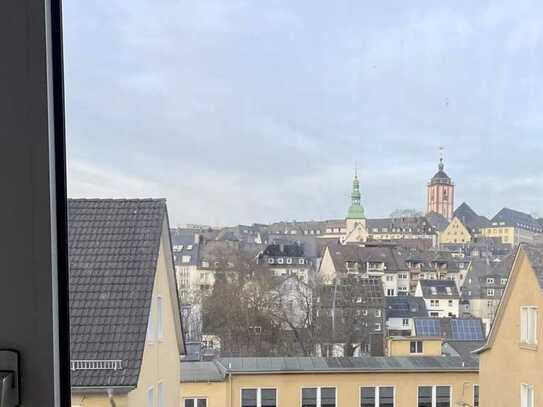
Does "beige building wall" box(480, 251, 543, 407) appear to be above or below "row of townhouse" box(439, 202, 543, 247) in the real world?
below

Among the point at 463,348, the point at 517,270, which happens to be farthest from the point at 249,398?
the point at 517,270

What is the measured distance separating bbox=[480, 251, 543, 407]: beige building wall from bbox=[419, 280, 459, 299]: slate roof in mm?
78

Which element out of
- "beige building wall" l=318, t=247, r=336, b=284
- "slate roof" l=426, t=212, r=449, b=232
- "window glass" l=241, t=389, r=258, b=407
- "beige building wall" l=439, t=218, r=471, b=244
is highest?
"slate roof" l=426, t=212, r=449, b=232

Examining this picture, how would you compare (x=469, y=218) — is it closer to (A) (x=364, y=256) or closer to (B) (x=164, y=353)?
(A) (x=364, y=256)

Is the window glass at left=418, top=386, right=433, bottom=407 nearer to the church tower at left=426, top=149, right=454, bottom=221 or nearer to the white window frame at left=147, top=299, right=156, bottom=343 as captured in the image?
the church tower at left=426, top=149, right=454, bottom=221

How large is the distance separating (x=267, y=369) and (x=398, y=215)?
0.29m

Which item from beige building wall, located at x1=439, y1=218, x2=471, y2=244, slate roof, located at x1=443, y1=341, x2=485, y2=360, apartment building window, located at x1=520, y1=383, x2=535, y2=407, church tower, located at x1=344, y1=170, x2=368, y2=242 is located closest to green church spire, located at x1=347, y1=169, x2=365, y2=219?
church tower, located at x1=344, y1=170, x2=368, y2=242

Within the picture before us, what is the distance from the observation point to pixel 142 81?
790 millimetres

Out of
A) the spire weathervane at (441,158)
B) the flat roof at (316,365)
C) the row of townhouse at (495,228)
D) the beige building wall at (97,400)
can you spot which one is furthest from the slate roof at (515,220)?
the beige building wall at (97,400)

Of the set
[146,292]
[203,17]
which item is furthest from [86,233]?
[203,17]

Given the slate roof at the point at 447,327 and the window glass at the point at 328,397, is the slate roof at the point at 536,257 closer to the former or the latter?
Result: the slate roof at the point at 447,327

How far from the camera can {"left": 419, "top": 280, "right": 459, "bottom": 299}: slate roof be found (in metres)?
0.76

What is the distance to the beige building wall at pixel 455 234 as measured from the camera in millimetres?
760

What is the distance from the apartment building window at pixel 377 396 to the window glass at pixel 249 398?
0.16 m
